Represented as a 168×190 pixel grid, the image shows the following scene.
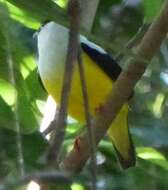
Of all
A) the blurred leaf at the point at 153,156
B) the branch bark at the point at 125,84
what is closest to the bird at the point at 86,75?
the blurred leaf at the point at 153,156

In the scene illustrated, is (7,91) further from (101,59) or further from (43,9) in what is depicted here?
(101,59)

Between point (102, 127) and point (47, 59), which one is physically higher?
point (102, 127)

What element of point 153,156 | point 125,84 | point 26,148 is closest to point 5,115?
point 26,148

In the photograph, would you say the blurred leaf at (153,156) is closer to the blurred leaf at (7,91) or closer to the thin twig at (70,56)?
the blurred leaf at (7,91)

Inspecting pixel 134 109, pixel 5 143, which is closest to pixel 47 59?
pixel 134 109

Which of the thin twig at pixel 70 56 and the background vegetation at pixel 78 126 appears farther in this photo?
the background vegetation at pixel 78 126

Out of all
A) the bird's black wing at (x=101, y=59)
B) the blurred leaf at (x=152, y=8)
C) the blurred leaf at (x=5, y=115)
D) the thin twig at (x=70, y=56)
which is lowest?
the bird's black wing at (x=101, y=59)

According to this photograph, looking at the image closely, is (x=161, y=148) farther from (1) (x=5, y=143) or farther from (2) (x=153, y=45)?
(1) (x=5, y=143)
